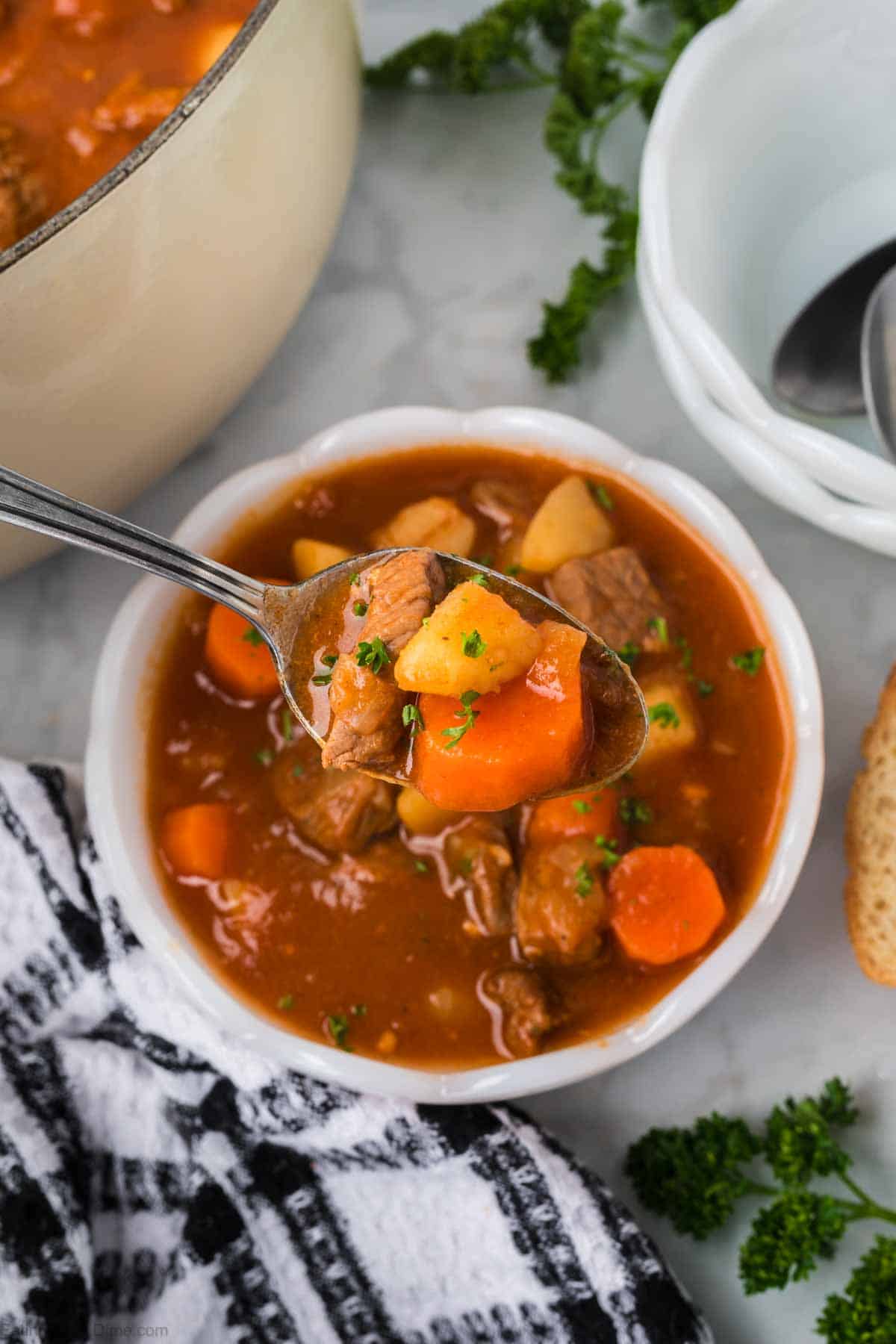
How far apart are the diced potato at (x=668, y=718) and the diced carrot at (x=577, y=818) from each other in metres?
0.12

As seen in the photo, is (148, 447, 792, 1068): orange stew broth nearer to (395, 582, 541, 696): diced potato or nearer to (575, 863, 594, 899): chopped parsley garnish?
(575, 863, 594, 899): chopped parsley garnish

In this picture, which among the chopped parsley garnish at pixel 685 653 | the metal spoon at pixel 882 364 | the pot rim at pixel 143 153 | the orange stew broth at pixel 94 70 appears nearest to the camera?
the pot rim at pixel 143 153

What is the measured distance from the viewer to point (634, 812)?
2854 mm

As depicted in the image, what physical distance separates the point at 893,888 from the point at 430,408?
4.53ft

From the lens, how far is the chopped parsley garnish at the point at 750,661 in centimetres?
290

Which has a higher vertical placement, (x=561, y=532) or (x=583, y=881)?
(x=561, y=532)

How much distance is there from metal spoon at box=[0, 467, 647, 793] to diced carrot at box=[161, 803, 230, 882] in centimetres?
43

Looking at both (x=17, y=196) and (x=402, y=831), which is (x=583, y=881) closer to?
(x=402, y=831)

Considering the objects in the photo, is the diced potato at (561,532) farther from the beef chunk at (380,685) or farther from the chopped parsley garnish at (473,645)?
the chopped parsley garnish at (473,645)

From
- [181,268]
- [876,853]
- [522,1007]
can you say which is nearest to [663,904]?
[522,1007]

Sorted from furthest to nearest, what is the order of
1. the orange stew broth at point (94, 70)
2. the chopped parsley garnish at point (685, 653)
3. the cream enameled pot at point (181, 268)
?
1. the chopped parsley garnish at point (685, 653)
2. the orange stew broth at point (94, 70)
3. the cream enameled pot at point (181, 268)

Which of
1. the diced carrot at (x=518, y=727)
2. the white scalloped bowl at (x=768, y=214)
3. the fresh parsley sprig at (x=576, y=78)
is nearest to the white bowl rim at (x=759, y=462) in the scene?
the white scalloped bowl at (x=768, y=214)

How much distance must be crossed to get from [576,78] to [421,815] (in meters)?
1.69

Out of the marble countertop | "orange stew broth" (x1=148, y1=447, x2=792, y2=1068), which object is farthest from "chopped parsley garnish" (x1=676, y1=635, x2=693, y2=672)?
the marble countertop
